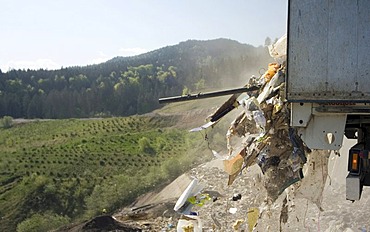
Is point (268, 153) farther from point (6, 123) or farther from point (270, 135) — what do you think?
point (6, 123)

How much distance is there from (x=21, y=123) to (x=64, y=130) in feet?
29.7

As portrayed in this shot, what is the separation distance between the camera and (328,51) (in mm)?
2955

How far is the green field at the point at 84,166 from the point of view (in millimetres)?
17406

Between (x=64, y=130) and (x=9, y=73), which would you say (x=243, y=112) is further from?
(x=9, y=73)

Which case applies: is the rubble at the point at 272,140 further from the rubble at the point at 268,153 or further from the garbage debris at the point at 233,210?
the garbage debris at the point at 233,210

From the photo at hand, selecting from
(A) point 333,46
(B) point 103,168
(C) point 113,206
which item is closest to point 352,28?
(A) point 333,46

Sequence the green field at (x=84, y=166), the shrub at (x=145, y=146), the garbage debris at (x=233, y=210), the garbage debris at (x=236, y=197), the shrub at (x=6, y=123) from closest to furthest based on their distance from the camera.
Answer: the garbage debris at (x=233, y=210), the garbage debris at (x=236, y=197), the green field at (x=84, y=166), the shrub at (x=145, y=146), the shrub at (x=6, y=123)

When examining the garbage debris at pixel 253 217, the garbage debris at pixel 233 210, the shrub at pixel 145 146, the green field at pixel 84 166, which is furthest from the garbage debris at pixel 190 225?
the shrub at pixel 145 146

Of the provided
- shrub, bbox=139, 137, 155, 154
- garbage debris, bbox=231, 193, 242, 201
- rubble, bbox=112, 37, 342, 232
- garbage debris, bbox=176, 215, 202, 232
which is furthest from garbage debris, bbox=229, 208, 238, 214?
shrub, bbox=139, 137, 155, 154

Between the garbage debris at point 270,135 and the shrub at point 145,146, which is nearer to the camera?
the garbage debris at point 270,135

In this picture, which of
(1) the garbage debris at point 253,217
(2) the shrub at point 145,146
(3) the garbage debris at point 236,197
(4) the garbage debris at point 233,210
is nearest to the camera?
(1) the garbage debris at point 253,217

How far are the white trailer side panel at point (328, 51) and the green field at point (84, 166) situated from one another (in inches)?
509

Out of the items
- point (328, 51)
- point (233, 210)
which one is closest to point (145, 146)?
point (233, 210)

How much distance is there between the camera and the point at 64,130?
3872 centimetres
